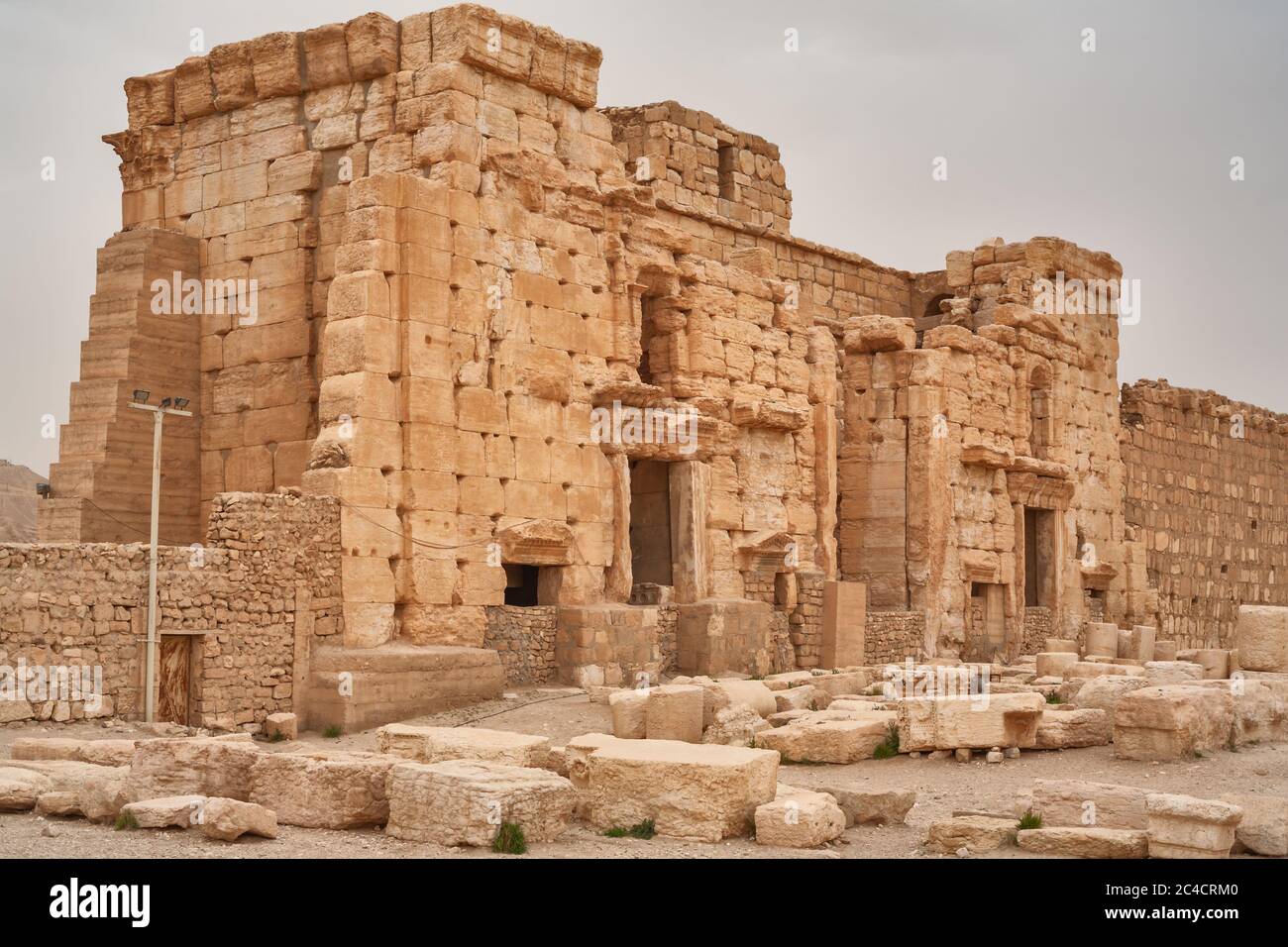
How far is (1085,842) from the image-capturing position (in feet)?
29.8

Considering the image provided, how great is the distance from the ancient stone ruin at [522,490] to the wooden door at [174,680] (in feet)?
0.14

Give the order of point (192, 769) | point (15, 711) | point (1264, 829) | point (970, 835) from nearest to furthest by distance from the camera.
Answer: point (1264, 829)
point (970, 835)
point (192, 769)
point (15, 711)

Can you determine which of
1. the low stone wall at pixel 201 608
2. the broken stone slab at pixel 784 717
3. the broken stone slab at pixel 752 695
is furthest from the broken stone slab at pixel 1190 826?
the low stone wall at pixel 201 608

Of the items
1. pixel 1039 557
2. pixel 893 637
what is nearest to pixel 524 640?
pixel 893 637

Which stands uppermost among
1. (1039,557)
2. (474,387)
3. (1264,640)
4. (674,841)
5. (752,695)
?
(474,387)

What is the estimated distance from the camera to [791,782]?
1212cm

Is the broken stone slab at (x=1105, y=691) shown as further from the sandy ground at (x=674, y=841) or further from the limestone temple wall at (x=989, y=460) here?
the limestone temple wall at (x=989, y=460)

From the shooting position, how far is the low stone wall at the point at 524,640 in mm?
17062

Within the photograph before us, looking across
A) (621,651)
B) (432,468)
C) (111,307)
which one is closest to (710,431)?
(621,651)

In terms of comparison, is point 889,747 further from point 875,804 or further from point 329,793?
point 329,793

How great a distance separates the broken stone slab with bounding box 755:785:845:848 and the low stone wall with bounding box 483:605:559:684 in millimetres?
7553

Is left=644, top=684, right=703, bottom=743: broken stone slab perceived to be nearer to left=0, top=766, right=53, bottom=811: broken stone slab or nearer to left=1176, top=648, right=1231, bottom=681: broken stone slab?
left=0, top=766, right=53, bottom=811: broken stone slab

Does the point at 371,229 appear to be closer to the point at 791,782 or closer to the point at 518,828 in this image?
the point at 791,782

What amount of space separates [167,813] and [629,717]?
211 inches
